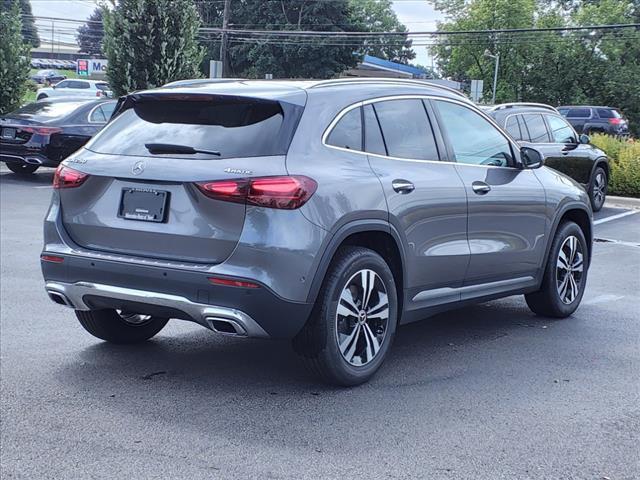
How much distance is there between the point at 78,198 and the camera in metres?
5.34

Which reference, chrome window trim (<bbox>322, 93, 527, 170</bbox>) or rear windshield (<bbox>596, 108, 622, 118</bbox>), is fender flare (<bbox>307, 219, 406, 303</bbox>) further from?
rear windshield (<bbox>596, 108, 622, 118</bbox>)

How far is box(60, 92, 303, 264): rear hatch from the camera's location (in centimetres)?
485

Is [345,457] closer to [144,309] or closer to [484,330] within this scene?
[144,309]

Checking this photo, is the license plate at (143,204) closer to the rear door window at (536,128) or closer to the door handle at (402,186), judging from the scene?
the door handle at (402,186)

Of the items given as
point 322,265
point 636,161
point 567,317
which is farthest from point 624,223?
point 322,265

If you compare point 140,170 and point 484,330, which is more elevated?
point 140,170

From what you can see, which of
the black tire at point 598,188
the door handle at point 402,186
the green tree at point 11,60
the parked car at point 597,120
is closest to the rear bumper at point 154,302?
the door handle at point 402,186

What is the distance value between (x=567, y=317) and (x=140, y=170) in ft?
13.1

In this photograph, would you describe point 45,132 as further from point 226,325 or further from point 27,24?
point 27,24

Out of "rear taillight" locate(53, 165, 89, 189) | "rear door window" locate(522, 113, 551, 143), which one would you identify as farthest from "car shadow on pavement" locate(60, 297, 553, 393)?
"rear door window" locate(522, 113, 551, 143)

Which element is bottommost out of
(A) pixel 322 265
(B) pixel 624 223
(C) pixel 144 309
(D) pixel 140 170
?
(B) pixel 624 223

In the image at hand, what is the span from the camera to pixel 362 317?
17.4 feet

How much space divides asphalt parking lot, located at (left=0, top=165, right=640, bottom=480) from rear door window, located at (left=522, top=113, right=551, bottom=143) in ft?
21.7

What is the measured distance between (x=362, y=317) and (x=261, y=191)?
1038 mm
